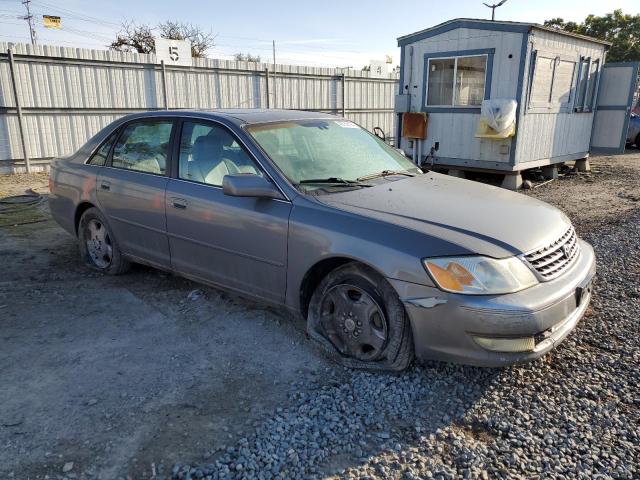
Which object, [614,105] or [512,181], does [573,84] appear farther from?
[512,181]

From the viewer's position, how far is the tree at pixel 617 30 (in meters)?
34.3

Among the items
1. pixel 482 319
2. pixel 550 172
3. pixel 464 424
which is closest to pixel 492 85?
pixel 550 172

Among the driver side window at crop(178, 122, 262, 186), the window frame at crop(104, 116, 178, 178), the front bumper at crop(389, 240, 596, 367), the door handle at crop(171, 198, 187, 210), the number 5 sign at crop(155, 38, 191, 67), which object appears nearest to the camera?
the front bumper at crop(389, 240, 596, 367)

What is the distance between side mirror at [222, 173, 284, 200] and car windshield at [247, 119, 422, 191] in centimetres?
17

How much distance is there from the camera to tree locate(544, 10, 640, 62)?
34344mm

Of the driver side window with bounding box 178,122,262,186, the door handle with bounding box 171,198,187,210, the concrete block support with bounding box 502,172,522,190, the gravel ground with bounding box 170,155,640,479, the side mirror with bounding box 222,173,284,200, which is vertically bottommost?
the gravel ground with bounding box 170,155,640,479

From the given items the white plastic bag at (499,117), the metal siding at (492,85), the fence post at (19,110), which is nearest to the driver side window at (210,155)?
the white plastic bag at (499,117)

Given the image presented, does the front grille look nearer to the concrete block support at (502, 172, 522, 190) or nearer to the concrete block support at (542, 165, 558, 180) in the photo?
the concrete block support at (502, 172, 522, 190)

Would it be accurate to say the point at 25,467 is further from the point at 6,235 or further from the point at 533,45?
the point at 533,45

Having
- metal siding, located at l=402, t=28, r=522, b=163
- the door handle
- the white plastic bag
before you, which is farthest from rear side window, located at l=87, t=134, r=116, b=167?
metal siding, located at l=402, t=28, r=522, b=163

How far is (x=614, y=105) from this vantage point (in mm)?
11422

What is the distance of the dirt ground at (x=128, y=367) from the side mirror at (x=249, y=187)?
104 centimetres

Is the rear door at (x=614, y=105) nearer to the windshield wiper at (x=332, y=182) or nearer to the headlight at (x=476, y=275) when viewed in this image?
the windshield wiper at (x=332, y=182)

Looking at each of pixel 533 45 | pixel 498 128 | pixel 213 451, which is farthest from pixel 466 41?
pixel 213 451
